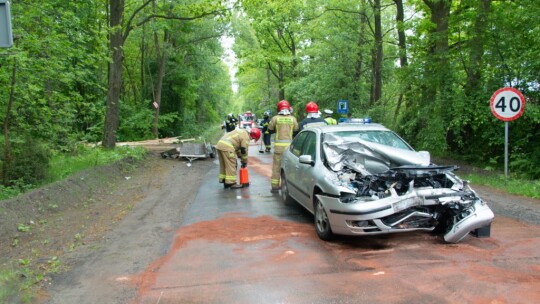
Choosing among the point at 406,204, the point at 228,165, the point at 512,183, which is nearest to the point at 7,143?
the point at 228,165

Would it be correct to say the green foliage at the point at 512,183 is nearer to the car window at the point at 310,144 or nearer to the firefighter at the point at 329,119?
the firefighter at the point at 329,119

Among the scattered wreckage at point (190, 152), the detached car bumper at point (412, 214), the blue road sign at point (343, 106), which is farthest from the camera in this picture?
the blue road sign at point (343, 106)

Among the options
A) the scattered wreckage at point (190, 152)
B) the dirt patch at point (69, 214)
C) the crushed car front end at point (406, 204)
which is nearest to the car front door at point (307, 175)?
the crushed car front end at point (406, 204)

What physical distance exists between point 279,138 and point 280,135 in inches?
3.0

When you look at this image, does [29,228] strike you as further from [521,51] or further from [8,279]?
[521,51]

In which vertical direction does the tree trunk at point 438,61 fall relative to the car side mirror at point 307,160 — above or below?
above

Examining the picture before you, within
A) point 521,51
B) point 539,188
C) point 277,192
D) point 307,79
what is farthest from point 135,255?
point 307,79

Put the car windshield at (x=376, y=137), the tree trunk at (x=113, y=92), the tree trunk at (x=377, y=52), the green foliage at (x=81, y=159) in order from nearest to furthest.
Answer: the car windshield at (x=376, y=137)
the green foliage at (x=81, y=159)
the tree trunk at (x=113, y=92)
the tree trunk at (x=377, y=52)

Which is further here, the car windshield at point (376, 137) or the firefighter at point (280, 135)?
the firefighter at point (280, 135)

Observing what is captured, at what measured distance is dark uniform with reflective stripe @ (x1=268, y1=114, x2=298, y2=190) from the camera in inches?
390

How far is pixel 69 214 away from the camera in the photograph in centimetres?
823

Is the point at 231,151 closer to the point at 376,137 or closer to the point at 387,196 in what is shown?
the point at 376,137

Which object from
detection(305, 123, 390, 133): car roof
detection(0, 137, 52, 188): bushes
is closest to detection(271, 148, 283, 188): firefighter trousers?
detection(305, 123, 390, 133): car roof

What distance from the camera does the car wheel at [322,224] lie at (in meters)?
5.85
